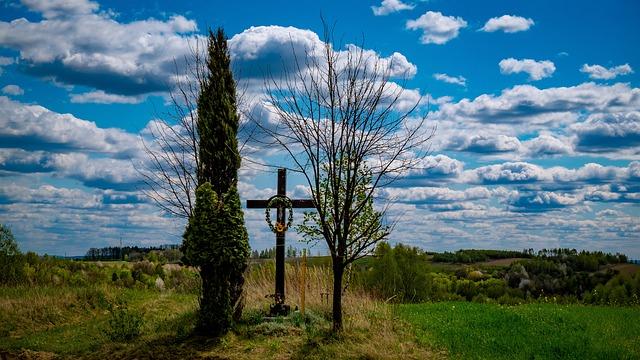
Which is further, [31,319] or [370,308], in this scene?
[31,319]

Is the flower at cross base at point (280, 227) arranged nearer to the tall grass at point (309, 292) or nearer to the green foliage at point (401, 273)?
→ the tall grass at point (309, 292)

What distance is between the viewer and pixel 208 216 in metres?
11.1

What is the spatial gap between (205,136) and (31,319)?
265 inches

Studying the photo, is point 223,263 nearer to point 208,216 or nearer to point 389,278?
point 208,216

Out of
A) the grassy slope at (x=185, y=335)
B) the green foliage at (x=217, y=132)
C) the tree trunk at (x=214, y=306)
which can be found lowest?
the grassy slope at (x=185, y=335)

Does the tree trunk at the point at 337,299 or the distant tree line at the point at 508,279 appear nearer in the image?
the tree trunk at the point at 337,299

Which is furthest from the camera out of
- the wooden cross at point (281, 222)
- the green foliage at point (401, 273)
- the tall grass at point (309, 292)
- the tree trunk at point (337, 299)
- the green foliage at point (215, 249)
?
the green foliage at point (401, 273)

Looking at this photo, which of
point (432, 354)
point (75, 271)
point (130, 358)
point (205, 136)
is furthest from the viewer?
point (75, 271)

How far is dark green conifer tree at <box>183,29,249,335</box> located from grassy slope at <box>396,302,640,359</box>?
11.6 feet

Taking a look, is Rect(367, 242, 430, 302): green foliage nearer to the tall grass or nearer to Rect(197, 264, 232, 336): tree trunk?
the tall grass

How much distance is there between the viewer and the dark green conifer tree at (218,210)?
36.4 ft

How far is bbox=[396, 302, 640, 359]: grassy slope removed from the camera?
9531 millimetres

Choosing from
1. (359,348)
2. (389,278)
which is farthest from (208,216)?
(389,278)

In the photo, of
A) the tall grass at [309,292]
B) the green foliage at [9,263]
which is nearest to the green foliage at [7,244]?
the green foliage at [9,263]
